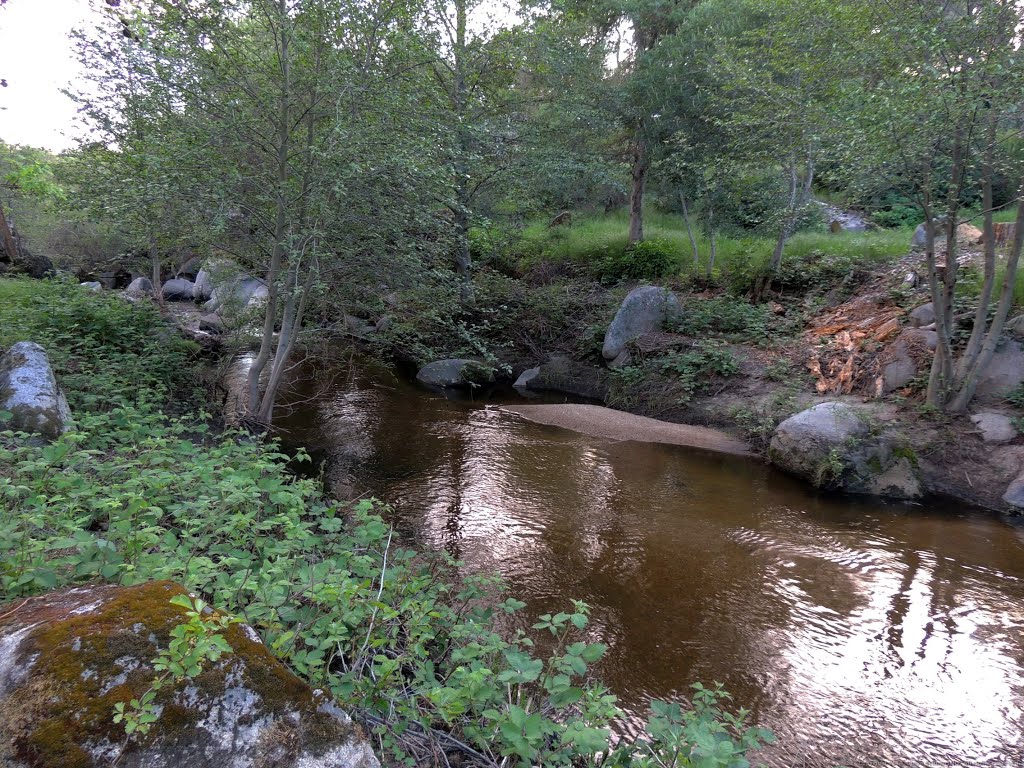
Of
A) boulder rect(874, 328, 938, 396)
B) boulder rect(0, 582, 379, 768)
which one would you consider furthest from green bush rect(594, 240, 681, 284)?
boulder rect(0, 582, 379, 768)

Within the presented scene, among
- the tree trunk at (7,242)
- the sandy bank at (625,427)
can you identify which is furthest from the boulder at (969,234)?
the tree trunk at (7,242)

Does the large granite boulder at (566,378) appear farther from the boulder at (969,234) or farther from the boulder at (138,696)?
the boulder at (138,696)

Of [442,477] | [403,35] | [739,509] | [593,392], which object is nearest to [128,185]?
[403,35]

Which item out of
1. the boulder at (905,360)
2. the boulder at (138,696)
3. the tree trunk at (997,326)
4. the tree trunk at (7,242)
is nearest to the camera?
the boulder at (138,696)

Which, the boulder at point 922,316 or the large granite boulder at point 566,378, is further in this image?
the large granite boulder at point 566,378

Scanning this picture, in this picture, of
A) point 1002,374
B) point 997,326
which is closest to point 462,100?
point 997,326

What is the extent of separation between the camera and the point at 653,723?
2.87m

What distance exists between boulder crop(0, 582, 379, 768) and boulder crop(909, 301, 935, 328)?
1225 centimetres

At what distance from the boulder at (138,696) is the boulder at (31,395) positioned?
4.35 meters

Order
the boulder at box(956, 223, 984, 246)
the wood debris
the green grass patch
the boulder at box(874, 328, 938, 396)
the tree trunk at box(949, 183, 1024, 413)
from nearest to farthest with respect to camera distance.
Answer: the tree trunk at box(949, 183, 1024, 413)
the boulder at box(874, 328, 938, 396)
the wood debris
the boulder at box(956, 223, 984, 246)
the green grass patch

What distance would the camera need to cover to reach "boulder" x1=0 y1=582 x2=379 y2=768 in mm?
1941

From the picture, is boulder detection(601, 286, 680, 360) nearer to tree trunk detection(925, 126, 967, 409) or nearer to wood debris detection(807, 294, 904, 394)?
wood debris detection(807, 294, 904, 394)

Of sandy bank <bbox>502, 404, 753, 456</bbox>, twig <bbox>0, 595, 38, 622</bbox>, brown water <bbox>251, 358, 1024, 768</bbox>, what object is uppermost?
twig <bbox>0, 595, 38, 622</bbox>

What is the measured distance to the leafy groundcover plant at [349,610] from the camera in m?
2.68
